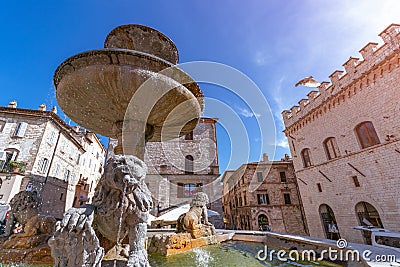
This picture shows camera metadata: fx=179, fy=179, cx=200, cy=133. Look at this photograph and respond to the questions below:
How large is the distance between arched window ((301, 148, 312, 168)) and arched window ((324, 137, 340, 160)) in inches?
67.1

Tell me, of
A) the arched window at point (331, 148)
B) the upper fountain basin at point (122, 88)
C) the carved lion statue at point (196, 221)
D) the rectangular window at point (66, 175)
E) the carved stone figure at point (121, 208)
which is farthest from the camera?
the rectangular window at point (66, 175)

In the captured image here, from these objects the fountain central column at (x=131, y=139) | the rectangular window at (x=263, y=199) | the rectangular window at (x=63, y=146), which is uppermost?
the rectangular window at (x=63, y=146)

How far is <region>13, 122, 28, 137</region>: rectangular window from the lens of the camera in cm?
1485

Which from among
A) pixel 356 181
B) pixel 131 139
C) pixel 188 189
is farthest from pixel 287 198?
pixel 131 139

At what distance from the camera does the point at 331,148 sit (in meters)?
12.1

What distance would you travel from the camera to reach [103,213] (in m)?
2.22

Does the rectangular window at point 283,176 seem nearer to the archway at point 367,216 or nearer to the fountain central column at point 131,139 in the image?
the archway at point 367,216

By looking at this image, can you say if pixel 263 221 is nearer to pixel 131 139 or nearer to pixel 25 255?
pixel 131 139

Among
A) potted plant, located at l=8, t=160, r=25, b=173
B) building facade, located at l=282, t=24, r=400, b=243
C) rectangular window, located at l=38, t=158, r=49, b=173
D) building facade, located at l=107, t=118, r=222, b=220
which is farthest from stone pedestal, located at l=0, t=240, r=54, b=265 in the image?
rectangular window, located at l=38, t=158, r=49, b=173

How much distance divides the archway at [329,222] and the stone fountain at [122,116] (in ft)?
40.1

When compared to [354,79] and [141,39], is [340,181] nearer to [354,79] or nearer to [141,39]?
[354,79]

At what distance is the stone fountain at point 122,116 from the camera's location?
1.94 meters

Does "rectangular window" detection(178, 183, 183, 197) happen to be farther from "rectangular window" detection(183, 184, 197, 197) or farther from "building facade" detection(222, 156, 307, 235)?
"building facade" detection(222, 156, 307, 235)

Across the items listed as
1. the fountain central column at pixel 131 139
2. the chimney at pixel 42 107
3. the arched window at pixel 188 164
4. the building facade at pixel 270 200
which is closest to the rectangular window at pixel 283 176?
the building facade at pixel 270 200
